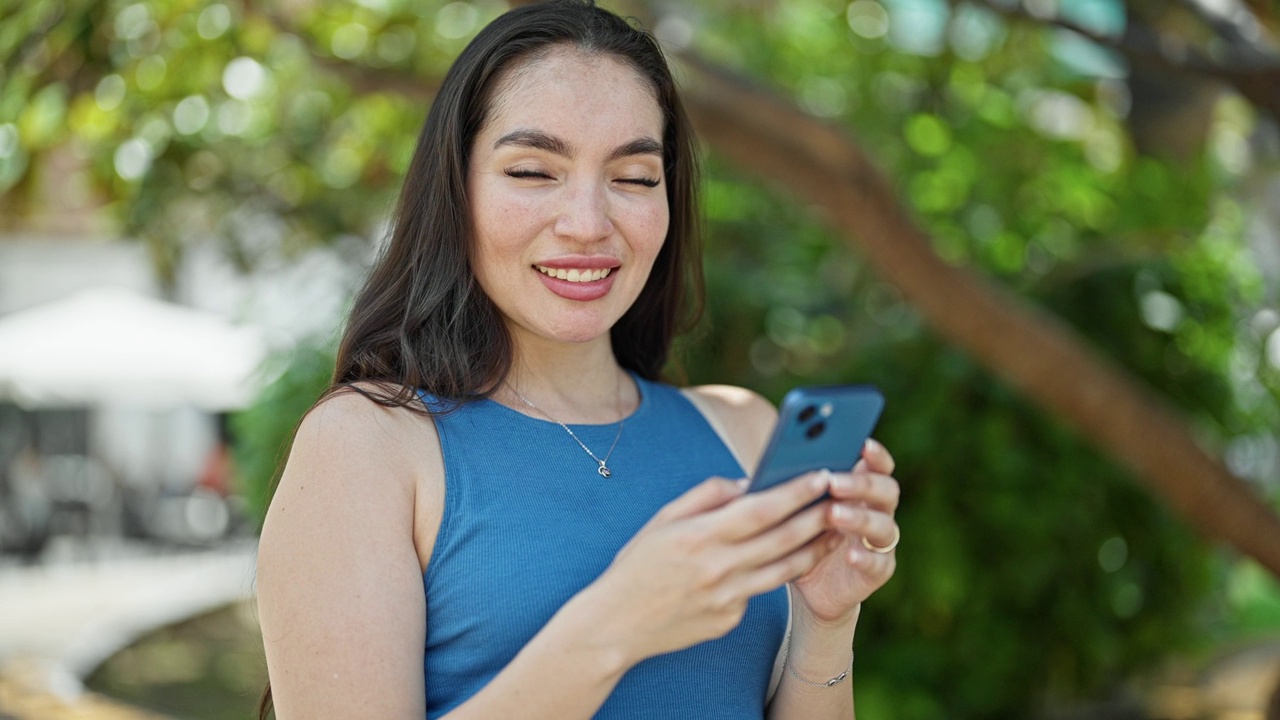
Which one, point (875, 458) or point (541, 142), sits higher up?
point (541, 142)

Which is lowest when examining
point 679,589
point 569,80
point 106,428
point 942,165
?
point 106,428

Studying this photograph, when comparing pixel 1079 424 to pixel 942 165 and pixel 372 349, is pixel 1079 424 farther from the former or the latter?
pixel 372 349

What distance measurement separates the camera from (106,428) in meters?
18.3

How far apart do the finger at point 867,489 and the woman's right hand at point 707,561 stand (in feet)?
0.06

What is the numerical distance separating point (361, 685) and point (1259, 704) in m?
6.24

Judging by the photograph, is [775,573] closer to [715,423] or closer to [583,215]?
[583,215]

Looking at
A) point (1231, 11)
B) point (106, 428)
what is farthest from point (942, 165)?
point (106, 428)

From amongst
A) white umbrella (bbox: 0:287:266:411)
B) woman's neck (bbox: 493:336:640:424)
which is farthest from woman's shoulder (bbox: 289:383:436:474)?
white umbrella (bbox: 0:287:266:411)

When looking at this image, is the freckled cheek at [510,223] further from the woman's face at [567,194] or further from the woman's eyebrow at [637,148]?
the woman's eyebrow at [637,148]

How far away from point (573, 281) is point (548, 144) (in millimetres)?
174

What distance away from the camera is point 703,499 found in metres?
1.30

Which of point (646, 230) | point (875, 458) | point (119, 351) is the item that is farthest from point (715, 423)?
point (119, 351)

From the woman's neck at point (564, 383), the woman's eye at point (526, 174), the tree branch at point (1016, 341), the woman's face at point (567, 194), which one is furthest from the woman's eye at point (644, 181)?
the tree branch at point (1016, 341)

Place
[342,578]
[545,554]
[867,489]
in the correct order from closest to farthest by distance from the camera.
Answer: [867,489], [342,578], [545,554]
